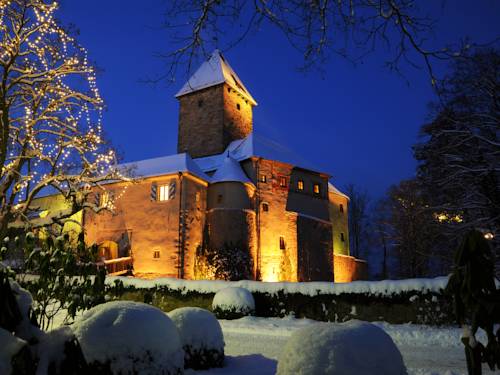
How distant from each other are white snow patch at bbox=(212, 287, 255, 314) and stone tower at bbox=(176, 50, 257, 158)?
832 inches

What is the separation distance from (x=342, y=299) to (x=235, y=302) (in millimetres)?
3463

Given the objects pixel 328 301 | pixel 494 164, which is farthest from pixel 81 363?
pixel 494 164

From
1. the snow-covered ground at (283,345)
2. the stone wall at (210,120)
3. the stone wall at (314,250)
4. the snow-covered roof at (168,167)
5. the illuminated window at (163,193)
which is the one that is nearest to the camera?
the snow-covered ground at (283,345)

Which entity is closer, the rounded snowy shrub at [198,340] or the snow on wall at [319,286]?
the rounded snowy shrub at [198,340]

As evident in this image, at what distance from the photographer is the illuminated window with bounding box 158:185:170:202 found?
27672 millimetres

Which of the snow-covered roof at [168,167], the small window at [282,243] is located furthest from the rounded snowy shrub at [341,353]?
the small window at [282,243]

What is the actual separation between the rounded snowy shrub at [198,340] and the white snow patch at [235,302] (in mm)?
7084

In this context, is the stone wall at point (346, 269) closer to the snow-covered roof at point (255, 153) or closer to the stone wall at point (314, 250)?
the stone wall at point (314, 250)

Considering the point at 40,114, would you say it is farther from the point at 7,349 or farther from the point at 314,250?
the point at 314,250

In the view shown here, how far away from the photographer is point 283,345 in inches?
371

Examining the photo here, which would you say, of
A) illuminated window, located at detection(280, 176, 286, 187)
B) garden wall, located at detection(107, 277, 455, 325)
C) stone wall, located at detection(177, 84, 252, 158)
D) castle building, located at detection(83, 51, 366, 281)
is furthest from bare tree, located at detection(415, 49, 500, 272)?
stone wall, located at detection(177, 84, 252, 158)

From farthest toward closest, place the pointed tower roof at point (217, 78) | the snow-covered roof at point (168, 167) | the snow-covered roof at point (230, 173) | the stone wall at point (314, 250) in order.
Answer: the pointed tower roof at point (217, 78), the stone wall at point (314, 250), the snow-covered roof at point (230, 173), the snow-covered roof at point (168, 167)

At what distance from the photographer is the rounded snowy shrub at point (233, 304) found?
45.1 ft

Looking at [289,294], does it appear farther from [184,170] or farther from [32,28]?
[184,170]
